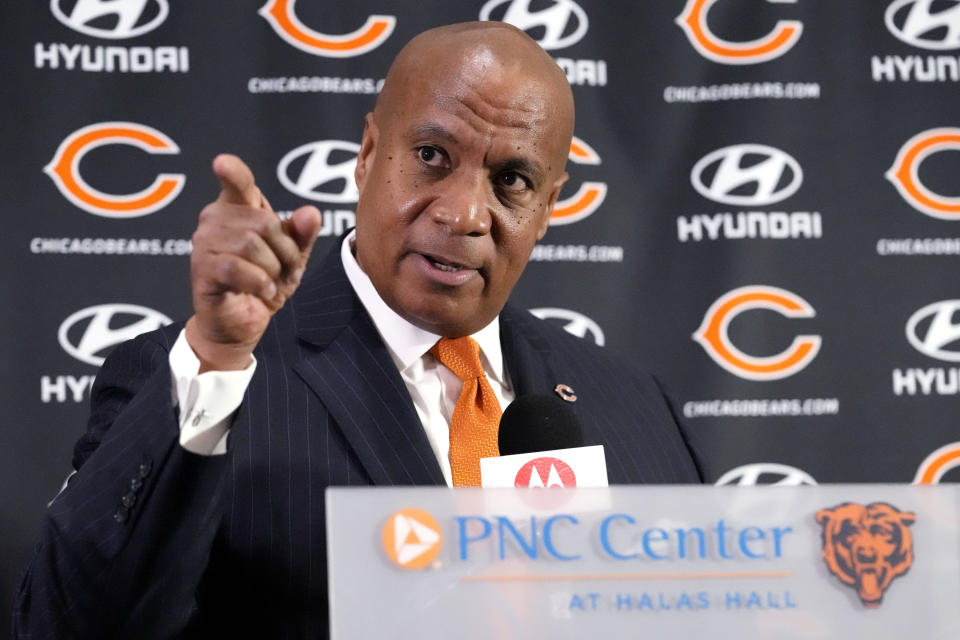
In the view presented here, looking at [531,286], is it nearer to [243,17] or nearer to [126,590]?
[243,17]

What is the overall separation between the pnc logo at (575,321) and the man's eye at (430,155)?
1.13 metres

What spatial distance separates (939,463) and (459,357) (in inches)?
68.1

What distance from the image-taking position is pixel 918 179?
3.13m

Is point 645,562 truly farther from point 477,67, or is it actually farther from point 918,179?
point 918,179

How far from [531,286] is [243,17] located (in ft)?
3.29

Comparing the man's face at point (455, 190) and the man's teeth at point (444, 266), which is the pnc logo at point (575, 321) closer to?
the man's face at point (455, 190)

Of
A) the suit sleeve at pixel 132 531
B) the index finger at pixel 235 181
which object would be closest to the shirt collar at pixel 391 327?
the suit sleeve at pixel 132 531

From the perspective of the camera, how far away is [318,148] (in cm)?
289

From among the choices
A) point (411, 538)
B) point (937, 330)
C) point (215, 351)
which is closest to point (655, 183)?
point (937, 330)

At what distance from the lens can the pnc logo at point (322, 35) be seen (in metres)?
2.91

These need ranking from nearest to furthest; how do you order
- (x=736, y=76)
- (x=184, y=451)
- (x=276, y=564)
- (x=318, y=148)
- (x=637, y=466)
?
(x=184, y=451) < (x=276, y=564) < (x=637, y=466) < (x=318, y=148) < (x=736, y=76)

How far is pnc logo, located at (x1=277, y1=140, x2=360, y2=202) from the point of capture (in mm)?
2865

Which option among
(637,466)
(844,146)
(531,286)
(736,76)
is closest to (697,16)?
(736,76)

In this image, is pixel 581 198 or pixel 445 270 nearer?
pixel 445 270
